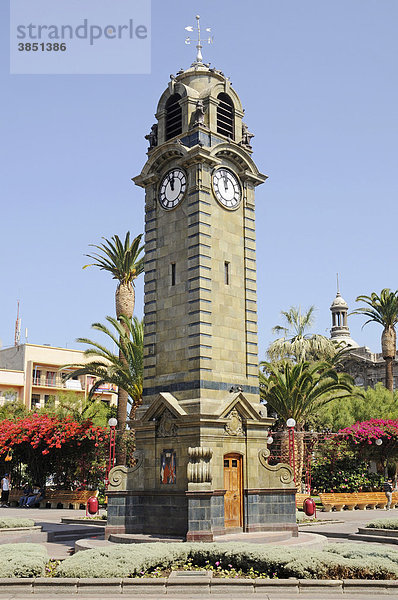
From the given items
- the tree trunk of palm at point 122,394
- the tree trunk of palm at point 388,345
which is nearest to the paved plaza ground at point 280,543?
the tree trunk of palm at point 122,394

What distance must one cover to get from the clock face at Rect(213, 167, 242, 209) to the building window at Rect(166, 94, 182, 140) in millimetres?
2692

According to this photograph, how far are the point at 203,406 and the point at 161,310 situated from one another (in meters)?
4.73

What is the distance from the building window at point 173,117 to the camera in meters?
27.6

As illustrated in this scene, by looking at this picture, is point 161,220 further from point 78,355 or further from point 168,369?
point 78,355

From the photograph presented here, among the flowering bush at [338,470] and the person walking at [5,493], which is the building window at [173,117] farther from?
the person walking at [5,493]

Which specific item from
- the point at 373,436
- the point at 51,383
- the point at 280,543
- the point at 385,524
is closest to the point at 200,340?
the point at 280,543

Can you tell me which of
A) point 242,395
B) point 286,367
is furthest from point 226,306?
point 286,367

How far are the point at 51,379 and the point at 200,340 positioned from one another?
61337mm

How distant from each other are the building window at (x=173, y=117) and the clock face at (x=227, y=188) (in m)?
2.69

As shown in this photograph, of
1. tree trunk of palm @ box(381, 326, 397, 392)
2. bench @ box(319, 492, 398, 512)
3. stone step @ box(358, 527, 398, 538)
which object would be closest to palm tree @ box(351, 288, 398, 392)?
tree trunk of palm @ box(381, 326, 397, 392)

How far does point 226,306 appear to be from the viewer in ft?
84.1

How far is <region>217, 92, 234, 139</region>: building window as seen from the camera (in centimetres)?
2770

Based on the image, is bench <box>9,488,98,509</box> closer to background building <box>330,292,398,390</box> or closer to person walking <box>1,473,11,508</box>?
person walking <box>1,473,11,508</box>

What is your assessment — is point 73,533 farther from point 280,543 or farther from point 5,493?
point 5,493
